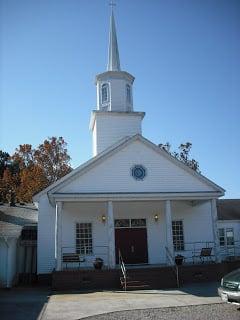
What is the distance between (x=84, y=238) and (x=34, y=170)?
2150cm

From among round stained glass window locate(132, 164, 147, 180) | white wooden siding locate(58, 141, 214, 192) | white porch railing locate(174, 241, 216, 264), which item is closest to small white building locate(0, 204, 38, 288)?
white wooden siding locate(58, 141, 214, 192)

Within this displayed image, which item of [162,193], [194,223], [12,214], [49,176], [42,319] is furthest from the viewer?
[49,176]

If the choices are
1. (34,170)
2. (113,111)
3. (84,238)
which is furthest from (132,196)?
(34,170)

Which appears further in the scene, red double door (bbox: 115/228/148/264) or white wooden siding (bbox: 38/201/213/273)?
red double door (bbox: 115/228/148/264)

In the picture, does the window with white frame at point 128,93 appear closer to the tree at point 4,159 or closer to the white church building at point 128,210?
the white church building at point 128,210

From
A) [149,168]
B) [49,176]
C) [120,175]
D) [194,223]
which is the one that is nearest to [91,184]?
[120,175]

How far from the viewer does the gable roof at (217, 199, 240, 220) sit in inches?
1133

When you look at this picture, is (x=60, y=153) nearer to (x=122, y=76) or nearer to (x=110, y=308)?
(x=122, y=76)

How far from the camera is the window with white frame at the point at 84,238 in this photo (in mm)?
23266

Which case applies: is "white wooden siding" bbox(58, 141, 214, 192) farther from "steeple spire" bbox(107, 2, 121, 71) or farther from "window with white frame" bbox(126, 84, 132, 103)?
"steeple spire" bbox(107, 2, 121, 71)

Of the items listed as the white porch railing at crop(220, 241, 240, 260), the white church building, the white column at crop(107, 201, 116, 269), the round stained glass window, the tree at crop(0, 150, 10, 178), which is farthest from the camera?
the tree at crop(0, 150, 10, 178)

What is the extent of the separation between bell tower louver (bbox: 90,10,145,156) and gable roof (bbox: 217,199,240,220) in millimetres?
8019

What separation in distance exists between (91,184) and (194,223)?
7272 mm

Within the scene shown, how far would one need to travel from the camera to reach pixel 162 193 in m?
21.5
